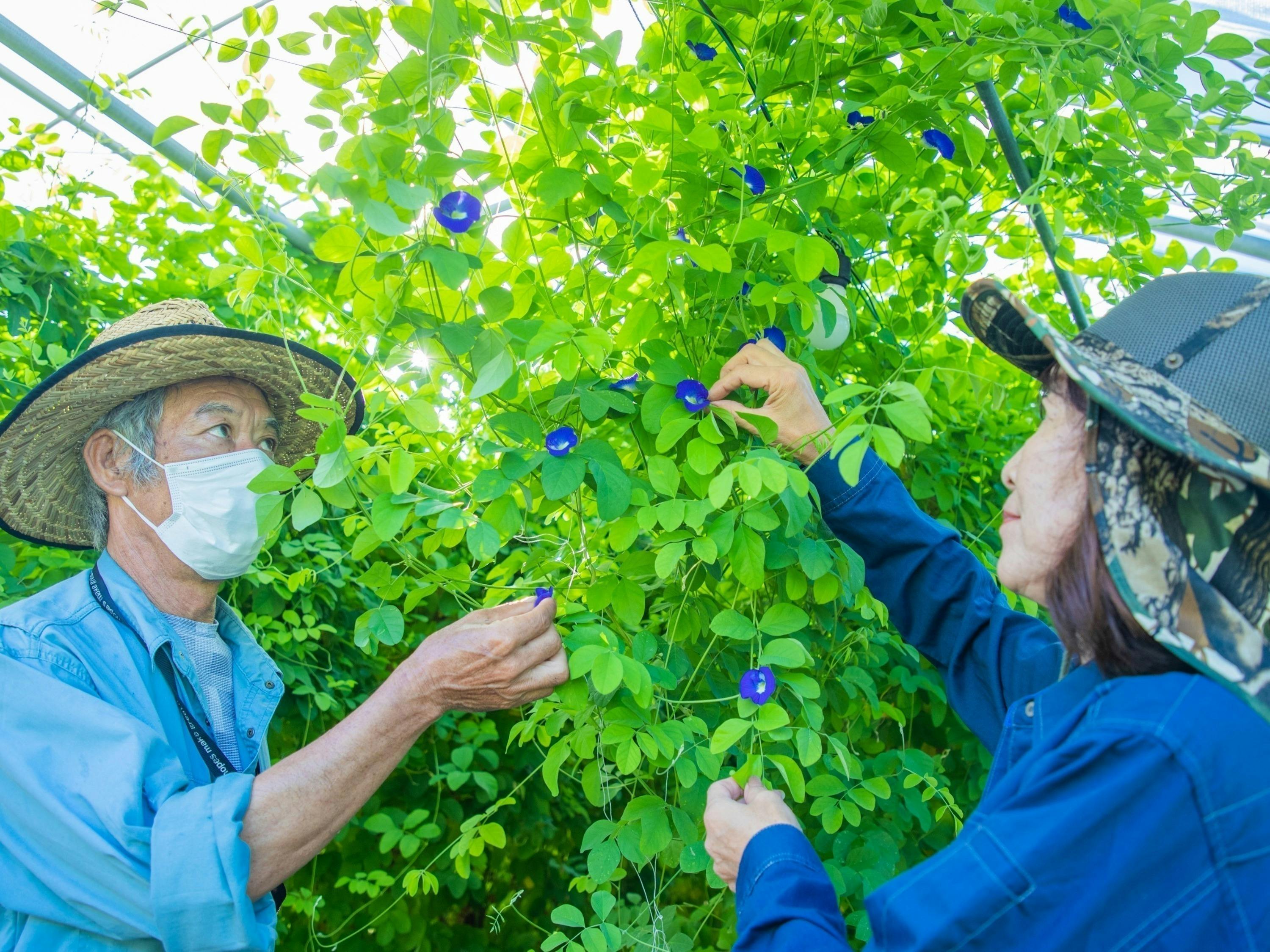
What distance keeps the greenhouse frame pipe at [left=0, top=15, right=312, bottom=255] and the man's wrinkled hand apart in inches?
62.2

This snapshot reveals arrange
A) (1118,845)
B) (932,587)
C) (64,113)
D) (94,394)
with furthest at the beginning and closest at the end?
(64,113)
(94,394)
(932,587)
(1118,845)

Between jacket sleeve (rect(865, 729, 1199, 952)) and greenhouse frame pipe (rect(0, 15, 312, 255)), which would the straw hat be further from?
jacket sleeve (rect(865, 729, 1199, 952))

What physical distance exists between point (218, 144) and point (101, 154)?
2.33 meters

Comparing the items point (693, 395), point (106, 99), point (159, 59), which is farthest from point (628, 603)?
point (159, 59)

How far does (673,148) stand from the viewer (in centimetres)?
140

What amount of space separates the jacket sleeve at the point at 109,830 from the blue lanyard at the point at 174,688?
20 centimetres

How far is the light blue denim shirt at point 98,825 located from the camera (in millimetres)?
1275

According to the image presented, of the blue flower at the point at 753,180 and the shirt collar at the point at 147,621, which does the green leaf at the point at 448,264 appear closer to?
the blue flower at the point at 753,180

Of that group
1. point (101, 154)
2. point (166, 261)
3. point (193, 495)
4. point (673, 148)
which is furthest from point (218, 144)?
point (101, 154)

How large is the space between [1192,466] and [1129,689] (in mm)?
206

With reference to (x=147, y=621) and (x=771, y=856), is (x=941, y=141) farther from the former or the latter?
(x=147, y=621)

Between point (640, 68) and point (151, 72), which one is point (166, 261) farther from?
point (640, 68)

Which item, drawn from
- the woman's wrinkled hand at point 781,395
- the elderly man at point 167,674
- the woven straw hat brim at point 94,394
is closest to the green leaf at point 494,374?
the elderly man at point 167,674

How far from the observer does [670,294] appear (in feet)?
4.77
